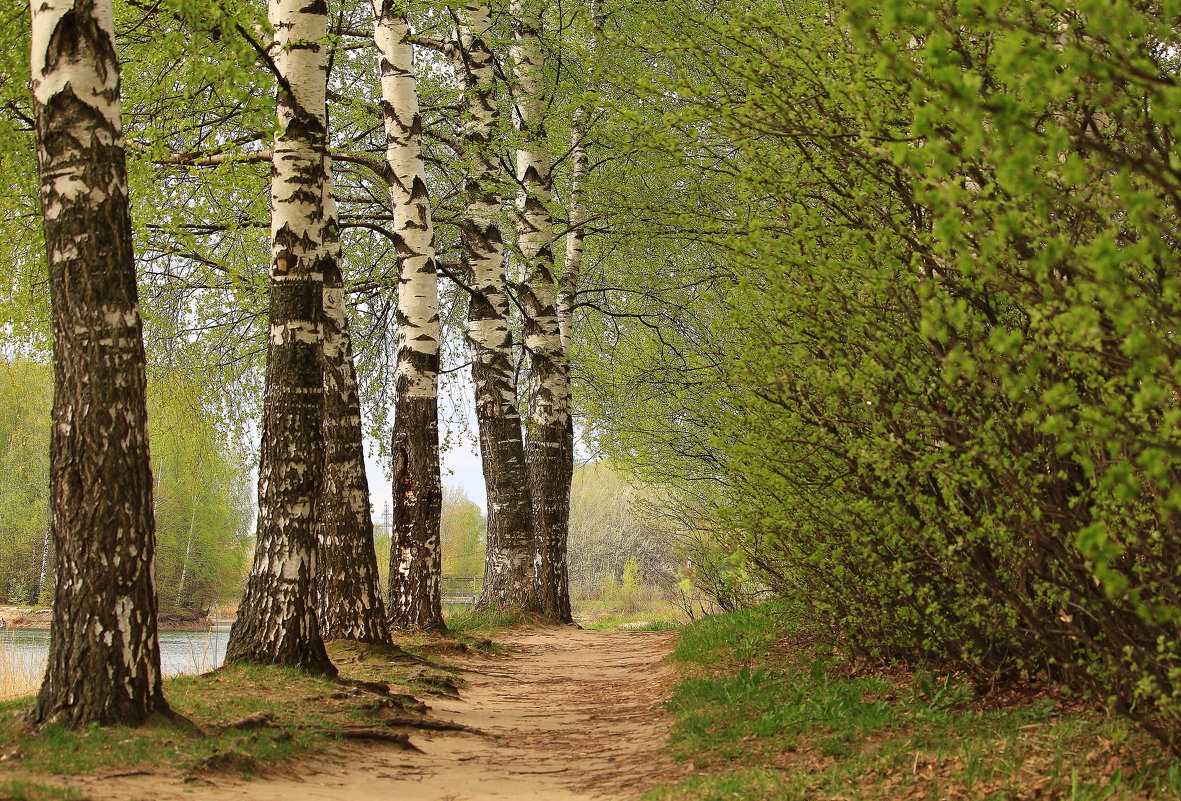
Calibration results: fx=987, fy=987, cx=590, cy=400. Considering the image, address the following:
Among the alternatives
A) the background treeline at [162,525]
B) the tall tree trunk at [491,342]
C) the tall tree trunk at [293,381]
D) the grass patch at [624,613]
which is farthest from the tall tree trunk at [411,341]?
the background treeline at [162,525]

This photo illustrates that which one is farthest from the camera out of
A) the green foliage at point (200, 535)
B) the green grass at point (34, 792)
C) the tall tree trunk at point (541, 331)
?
the green foliage at point (200, 535)

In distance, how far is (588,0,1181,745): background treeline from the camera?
2.61 m

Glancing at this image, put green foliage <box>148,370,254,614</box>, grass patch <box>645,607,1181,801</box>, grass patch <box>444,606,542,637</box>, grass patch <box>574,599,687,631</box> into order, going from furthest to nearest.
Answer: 1. green foliage <box>148,370,254,614</box>
2. grass patch <box>574,599,687,631</box>
3. grass patch <box>444,606,542,637</box>
4. grass patch <box>645,607,1181,801</box>

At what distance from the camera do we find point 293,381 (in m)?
6.75

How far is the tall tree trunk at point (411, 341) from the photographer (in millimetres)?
9859

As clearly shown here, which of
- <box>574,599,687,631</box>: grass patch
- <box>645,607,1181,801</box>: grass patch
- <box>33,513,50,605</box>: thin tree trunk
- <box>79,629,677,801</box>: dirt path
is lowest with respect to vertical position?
<box>574,599,687,631</box>: grass patch

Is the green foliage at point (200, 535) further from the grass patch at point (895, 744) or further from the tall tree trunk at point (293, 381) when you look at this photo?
the grass patch at point (895, 744)

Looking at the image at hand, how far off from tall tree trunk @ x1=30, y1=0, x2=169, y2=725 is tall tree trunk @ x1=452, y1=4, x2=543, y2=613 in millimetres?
7160

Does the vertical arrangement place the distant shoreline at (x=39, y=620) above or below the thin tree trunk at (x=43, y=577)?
below

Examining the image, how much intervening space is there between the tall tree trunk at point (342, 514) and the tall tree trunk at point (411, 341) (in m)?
1.36

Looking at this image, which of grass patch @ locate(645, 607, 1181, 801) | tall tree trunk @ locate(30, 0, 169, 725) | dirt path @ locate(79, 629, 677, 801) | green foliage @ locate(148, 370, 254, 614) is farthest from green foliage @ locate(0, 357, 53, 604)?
grass patch @ locate(645, 607, 1181, 801)

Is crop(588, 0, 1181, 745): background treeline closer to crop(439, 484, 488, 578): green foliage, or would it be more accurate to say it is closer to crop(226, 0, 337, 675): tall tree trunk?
crop(226, 0, 337, 675): tall tree trunk

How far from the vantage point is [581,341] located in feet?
62.4

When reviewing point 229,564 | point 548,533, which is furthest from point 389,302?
point 229,564
